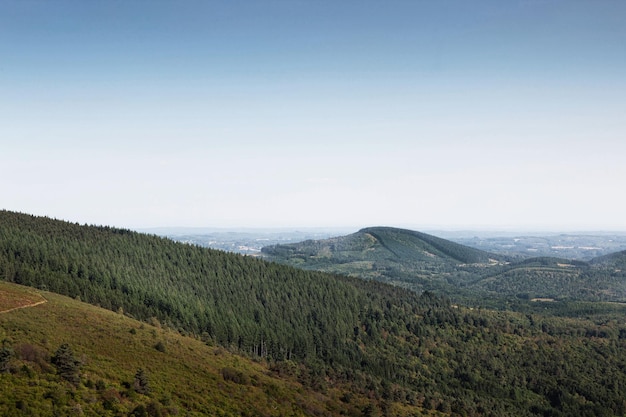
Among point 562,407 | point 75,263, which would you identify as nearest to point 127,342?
point 75,263

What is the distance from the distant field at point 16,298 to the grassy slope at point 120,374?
1.26ft

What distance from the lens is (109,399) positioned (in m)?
59.8

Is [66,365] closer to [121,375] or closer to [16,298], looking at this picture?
[121,375]

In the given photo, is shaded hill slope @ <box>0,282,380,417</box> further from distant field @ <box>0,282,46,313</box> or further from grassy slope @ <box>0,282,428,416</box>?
distant field @ <box>0,282,46,313</box>

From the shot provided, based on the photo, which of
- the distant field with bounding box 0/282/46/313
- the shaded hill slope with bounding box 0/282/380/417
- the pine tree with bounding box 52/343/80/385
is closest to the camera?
the shaded hill slope with bounding box 0/282/380/417

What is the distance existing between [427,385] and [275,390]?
123967 mm

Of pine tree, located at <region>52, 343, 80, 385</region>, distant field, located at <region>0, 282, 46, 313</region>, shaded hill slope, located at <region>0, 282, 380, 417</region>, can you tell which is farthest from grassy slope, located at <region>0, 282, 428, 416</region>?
pine tree, located at <region>52, 343, 80, 385</region>

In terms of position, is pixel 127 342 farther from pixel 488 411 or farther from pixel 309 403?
Answer: pixel 488 411

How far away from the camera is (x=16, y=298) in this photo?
303 ft

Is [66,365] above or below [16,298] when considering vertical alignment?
below

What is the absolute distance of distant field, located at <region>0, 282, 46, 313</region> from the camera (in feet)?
280

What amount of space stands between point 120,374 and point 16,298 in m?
38.7

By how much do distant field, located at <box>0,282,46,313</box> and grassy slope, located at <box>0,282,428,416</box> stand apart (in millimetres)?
383

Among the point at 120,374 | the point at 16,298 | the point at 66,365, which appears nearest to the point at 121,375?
the point at 120,374
